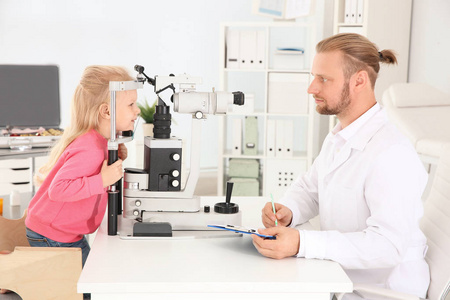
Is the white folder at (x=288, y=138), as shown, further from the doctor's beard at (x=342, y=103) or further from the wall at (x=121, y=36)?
the doctor's beard at (x=342, y=103)

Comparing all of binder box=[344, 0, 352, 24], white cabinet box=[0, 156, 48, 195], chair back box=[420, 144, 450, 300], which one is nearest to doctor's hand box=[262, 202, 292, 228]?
chair back box=[420, 144, 450, 300]

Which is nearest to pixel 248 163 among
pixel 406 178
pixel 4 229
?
pixel 4 229

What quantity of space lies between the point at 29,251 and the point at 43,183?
1.34ft

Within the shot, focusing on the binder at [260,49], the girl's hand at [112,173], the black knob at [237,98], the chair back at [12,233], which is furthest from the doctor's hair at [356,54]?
the binder at [260,49]

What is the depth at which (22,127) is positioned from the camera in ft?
13.8

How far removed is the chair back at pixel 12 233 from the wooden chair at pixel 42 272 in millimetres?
476

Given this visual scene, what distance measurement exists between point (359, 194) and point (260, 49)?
3253 millimetres

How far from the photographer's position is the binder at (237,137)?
484 centimetres

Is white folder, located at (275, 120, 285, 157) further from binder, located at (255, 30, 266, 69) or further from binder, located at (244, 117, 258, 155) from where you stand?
binder, located at (255, 30, 266, 69)

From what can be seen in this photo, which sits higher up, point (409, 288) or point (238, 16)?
point (238, 16)

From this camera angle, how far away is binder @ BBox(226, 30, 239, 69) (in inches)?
187

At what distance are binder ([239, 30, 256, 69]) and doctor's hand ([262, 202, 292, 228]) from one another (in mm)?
3042

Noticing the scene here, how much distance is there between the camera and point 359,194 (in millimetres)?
1629

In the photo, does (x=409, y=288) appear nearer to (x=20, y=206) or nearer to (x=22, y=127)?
(x=20, y=206)
